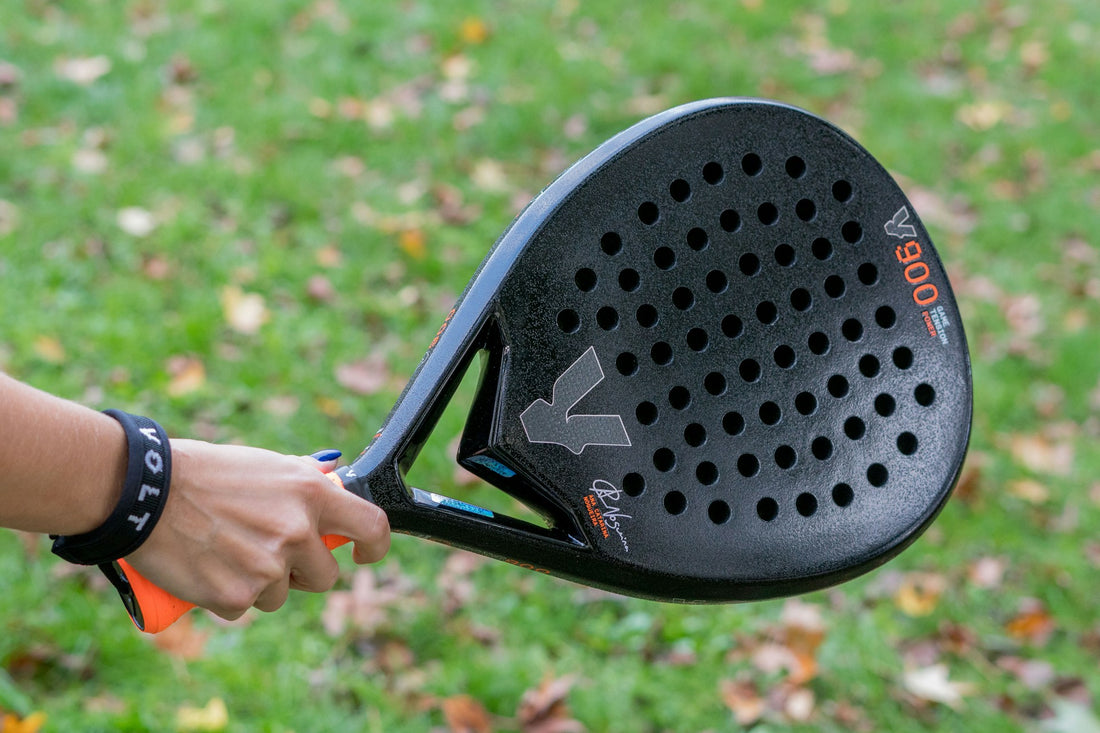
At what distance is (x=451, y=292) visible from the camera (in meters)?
3.56

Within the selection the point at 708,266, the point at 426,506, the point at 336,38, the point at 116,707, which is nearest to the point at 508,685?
the point at 116,707

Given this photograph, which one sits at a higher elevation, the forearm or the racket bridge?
the racket bridge

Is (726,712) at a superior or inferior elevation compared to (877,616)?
inferior

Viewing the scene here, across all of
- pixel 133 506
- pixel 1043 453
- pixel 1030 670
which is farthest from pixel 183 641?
pixel 1043 453

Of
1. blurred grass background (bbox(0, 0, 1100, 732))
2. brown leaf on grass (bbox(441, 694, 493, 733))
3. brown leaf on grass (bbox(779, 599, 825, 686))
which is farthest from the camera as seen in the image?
brown leaf on grass (bbox(779, 599, 825, 686))

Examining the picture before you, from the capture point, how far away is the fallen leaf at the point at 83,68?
4227 mm

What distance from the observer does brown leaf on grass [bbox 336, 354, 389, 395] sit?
3176 millimetres

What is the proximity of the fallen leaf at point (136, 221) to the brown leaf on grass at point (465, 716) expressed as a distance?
2.08 metres

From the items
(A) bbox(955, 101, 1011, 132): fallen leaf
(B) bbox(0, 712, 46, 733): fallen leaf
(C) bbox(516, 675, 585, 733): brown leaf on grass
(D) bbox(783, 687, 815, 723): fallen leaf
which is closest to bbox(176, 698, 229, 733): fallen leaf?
(B) bbox(0, 712, 46, 733): fallen leaf

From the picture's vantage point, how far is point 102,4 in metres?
4.66

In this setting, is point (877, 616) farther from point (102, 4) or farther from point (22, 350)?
point (102, 4)

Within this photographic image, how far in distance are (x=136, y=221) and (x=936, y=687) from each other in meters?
2.91

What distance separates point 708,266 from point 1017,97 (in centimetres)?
414
